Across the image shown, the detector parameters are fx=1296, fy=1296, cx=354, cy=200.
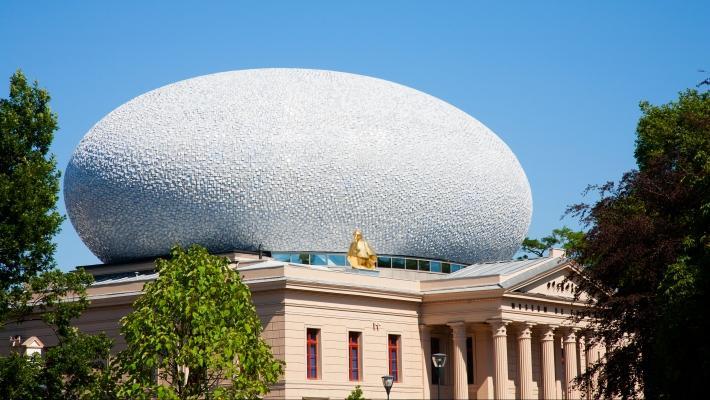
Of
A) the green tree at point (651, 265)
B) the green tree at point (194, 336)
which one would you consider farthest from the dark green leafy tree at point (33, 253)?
the green tree at point (651, 265)

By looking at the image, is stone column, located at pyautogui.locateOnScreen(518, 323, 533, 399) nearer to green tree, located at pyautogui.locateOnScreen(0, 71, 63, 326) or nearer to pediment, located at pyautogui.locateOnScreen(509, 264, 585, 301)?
pediment, located at pyautogui.locateOnScreen(509, 264, 585, 301)

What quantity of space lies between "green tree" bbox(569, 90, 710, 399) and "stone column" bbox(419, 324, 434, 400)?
16227mm

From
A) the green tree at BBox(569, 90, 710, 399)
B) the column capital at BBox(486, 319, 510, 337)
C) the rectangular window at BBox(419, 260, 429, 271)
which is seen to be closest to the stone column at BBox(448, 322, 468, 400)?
the column capital at BBox(486, 319, 510, 337)

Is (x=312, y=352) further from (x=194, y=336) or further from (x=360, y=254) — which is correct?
(x=194, y=336)

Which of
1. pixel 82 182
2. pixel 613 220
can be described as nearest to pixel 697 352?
pixel 613 220

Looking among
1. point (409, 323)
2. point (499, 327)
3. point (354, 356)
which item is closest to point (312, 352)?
point (354, 356)

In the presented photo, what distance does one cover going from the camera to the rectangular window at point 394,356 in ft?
225

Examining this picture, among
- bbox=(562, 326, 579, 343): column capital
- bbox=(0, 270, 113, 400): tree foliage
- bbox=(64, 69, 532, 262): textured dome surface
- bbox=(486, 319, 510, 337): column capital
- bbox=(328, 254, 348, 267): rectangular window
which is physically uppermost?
bbox=(64, 69, 532, 262): textured dome surface

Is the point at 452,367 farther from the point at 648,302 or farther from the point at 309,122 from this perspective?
the point at 648,302

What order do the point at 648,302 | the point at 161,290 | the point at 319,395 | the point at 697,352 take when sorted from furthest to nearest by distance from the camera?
the point at 319,395 < the point at 648,302 < the point at 161,290 < the point at 697,352

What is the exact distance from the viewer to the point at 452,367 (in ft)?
235

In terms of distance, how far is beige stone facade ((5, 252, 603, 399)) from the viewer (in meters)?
63.8

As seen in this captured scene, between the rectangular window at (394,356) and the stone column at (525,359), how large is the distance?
21.3 ft

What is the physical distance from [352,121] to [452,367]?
14.9m
